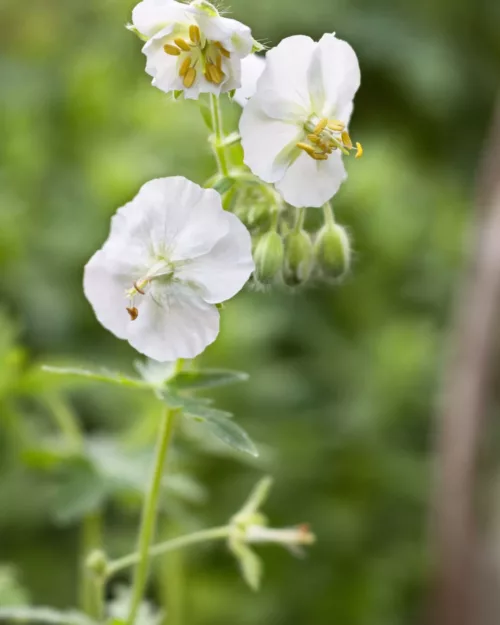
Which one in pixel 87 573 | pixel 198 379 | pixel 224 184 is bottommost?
pixel 87 573

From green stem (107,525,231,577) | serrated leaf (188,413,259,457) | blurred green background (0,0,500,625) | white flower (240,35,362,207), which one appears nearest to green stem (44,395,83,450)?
blurred green background (0,0,500,625)

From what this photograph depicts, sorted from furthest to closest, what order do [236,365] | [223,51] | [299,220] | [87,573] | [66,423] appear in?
[236,365] → [66,423] → [87,573] → [299,220] → [223,51]

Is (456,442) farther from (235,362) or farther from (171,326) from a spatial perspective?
(171,326)

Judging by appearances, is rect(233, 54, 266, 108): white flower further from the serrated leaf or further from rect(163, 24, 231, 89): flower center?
the serrated leaf

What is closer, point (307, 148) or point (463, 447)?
point (307, 148)

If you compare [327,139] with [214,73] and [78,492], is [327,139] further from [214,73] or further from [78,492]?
[78,492]

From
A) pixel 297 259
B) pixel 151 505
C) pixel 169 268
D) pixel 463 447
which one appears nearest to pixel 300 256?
pixel 297 259

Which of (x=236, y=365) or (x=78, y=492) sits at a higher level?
(x=236, y=365)

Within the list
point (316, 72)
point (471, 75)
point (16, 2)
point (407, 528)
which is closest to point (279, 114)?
point (316, 72)
